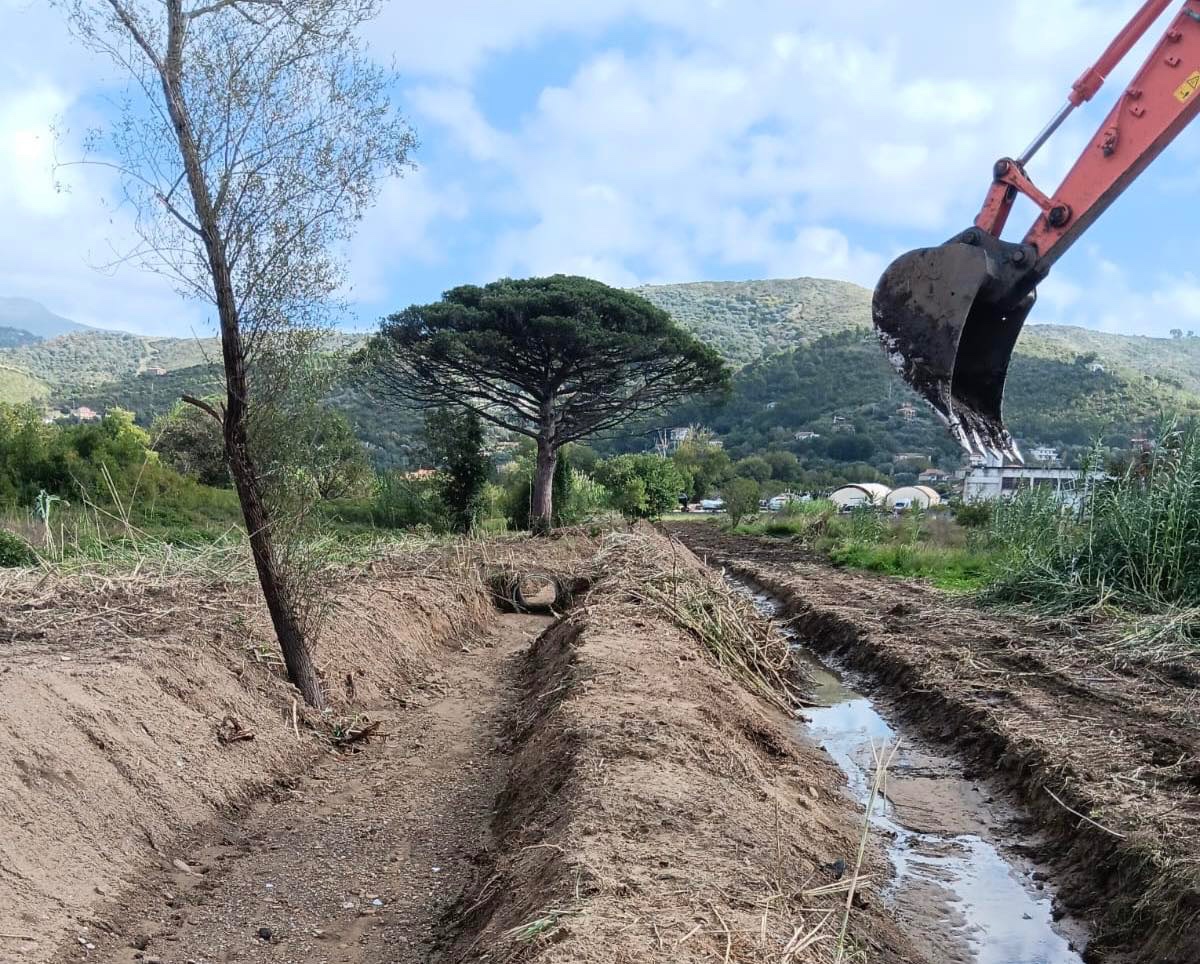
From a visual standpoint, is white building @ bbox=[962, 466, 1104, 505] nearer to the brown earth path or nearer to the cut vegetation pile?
the cut vegetation pile

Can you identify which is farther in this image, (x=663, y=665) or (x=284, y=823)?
(x=663, y=665)

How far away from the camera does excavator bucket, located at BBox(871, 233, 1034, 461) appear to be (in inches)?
299

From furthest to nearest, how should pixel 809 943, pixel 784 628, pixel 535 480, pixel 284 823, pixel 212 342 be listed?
pixel 535 480, pixel 784 628, pixel 212 342, pixel 284 823, pixel 809 943

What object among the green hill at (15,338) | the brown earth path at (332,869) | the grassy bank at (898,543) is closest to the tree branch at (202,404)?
the brown earth path at (332,869)

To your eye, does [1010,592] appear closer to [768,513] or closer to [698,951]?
[698,951]

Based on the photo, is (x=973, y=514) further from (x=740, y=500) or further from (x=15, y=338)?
(x=15, y=338)

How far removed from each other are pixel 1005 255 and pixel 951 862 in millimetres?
4605

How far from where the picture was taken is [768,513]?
43.2 m

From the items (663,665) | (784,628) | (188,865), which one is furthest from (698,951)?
(784,628)

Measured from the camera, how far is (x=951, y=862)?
574 centimetres

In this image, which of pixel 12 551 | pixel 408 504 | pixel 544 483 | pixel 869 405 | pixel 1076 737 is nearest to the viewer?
pixel 1076 737

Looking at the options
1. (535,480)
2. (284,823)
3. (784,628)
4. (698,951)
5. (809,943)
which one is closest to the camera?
(698,951)

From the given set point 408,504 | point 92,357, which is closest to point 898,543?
point 408,504

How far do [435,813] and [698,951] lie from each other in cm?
334
